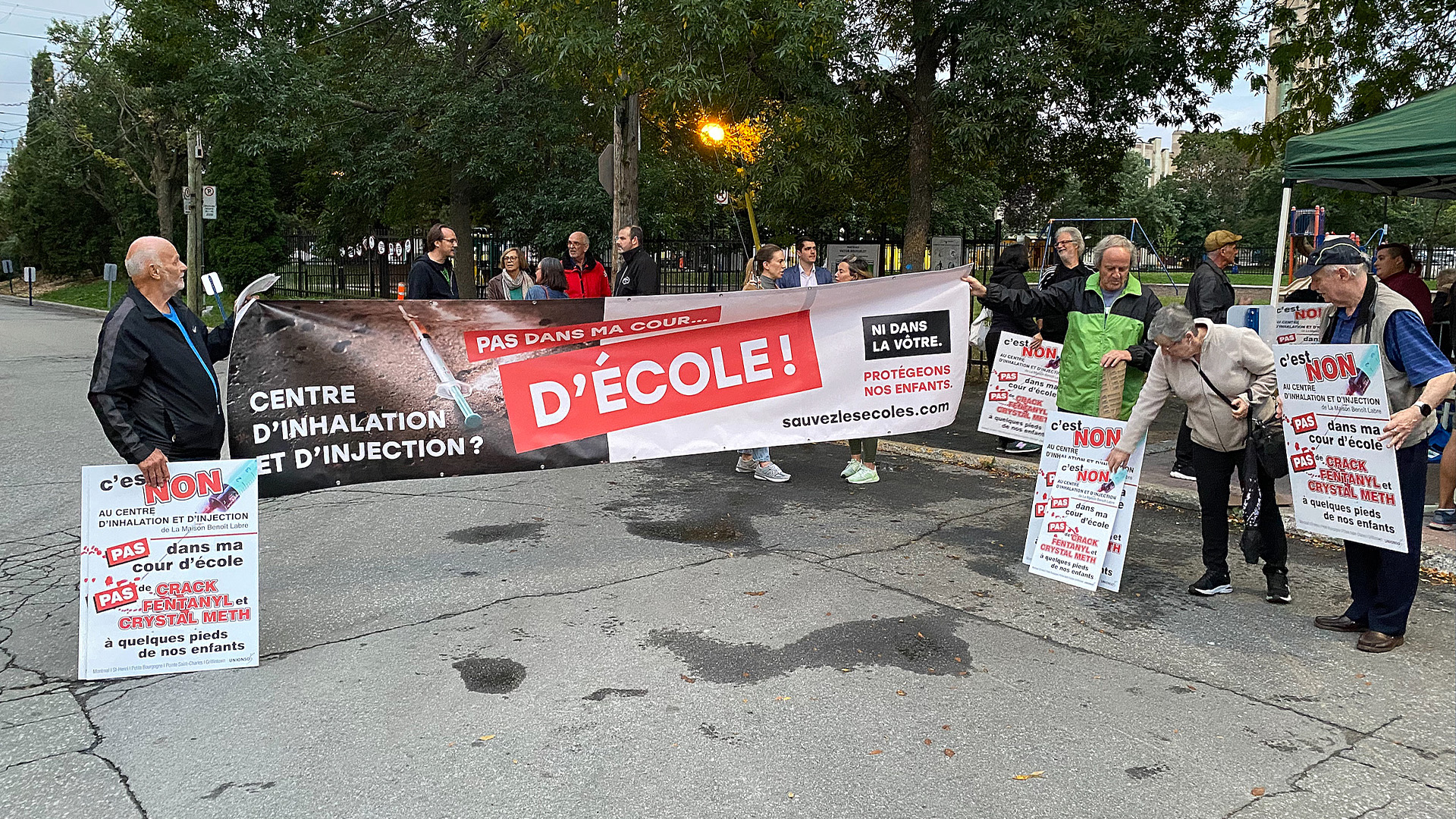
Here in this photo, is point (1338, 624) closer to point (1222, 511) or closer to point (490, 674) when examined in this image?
point (1222, 511)

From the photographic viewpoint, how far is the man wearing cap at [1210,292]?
28.6 feet

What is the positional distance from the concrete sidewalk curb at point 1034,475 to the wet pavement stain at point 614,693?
13.6 feet

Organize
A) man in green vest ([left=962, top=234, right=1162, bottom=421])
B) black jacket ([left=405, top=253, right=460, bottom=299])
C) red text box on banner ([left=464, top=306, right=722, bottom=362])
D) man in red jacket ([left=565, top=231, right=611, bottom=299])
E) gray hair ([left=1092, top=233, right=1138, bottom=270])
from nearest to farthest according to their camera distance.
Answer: red text box on banner ([left=464, top=306, right=722, bottom=362])
man in green vest ([left=962, top=234, right=1162, bottom=421])
gray hair ([left=1092, top=233, right=1138, bottom=270])
black jacket ([left=405, top=253, right=460, bottom=299])
man in red jacket ([left=565, top=231, right=611, bottom=299])

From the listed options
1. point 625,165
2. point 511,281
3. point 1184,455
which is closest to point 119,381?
point 511,281

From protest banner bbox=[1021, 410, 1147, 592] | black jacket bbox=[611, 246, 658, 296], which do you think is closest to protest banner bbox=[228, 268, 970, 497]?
protest banner bbox=[1021, 410, 1147, 592]

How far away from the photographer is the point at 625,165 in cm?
1385

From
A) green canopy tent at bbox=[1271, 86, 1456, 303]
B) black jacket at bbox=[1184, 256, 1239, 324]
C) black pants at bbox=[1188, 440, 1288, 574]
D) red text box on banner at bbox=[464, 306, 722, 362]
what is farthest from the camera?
black jacket at bbox=[1184, 256, 1239, 324]

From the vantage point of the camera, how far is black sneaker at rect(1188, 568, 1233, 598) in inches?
231

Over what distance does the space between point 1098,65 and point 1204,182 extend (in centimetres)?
6200

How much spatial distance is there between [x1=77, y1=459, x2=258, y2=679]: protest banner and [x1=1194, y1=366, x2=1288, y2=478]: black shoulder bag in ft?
15.0

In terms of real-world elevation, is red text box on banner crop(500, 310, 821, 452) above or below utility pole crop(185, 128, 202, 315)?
below

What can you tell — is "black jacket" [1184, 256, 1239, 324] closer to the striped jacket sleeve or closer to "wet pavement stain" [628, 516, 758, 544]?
"wet pavement stain" [628, 516, 758, 544]

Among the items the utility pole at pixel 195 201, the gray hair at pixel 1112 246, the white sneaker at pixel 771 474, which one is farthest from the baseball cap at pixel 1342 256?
the utility pole at pixel 195 201

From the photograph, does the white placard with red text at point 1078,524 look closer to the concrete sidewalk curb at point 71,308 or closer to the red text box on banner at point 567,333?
the red text box on banner at point 567,333
